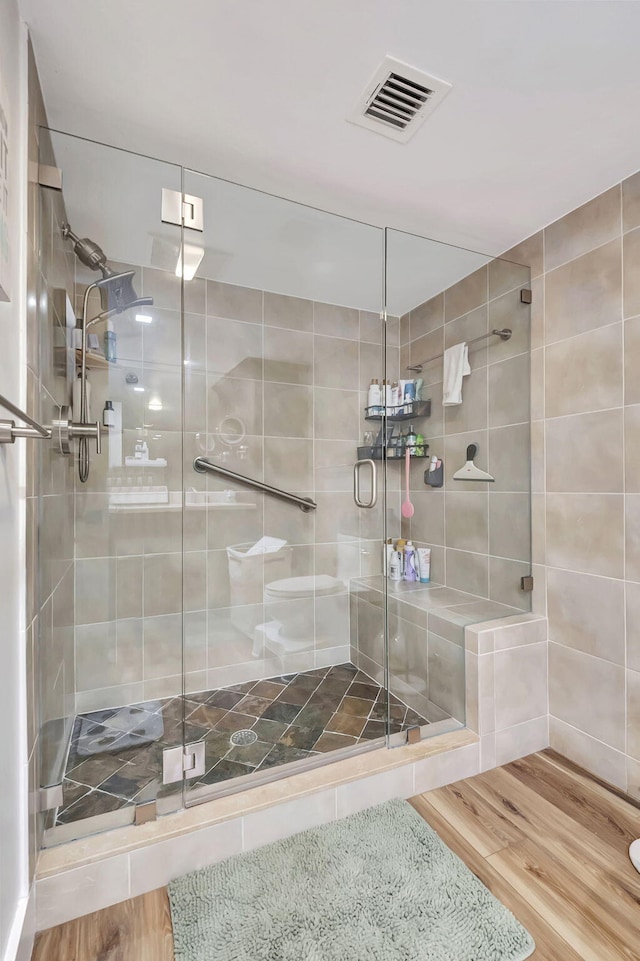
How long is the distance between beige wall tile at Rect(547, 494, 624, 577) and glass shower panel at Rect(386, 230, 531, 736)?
134 mm

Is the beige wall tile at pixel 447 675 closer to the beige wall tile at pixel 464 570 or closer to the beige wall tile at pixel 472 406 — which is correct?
the beige wall tile at pixel 464 570

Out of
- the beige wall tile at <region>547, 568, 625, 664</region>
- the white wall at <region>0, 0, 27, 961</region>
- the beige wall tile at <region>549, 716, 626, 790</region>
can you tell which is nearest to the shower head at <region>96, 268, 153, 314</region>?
the white wall at <region>0, 0, 27, 961</region>

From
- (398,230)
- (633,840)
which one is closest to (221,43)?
(398,230)

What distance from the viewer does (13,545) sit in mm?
1000

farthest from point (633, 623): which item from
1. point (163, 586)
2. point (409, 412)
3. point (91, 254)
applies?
point (91, 254)

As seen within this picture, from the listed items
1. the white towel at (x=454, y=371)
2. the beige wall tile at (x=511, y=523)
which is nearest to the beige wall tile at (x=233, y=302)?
the white towel at (x=454, y=371)

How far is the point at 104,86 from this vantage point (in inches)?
48.9

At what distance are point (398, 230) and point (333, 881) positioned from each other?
93.0 inches

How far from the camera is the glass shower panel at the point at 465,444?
75.4 inches

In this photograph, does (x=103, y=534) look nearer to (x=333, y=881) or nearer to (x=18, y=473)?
(x=18, y=473)

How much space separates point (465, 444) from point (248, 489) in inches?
39.5

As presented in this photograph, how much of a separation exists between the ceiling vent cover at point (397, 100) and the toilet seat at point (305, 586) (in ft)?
5.36

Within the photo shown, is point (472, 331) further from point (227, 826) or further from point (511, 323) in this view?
point (227, 826)

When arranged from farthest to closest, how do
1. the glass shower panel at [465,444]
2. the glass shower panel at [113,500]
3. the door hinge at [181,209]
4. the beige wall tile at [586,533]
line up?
the glass shower panel at [465,444], the beige wall tile at [586,533], the door hinge at [181,209], the glass shower panel at [113,500]
